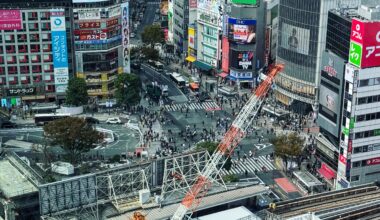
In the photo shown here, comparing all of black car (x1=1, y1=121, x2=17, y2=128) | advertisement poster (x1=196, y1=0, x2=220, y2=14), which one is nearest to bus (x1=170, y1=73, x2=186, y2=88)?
advertisement poster (x1=196, y1=0, x2=220, y2=14)

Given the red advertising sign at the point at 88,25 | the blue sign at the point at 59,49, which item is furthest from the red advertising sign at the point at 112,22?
the blue sign at the point at 59,49

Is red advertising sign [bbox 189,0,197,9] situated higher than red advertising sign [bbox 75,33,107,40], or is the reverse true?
red advertising sign [bbox 189,0,197,9]

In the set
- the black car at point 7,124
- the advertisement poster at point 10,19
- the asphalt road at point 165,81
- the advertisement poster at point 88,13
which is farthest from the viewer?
the asphalt road at point 165,81

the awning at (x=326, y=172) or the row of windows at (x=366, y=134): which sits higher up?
the row of windows at (x=366, y=134)

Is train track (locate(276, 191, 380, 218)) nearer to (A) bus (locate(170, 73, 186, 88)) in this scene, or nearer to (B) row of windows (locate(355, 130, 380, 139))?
(B) row of windows (locate(355, 130, 380, 139))

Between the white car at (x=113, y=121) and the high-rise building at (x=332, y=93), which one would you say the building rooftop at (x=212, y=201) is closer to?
the high-rise building at (x=332, y=93)

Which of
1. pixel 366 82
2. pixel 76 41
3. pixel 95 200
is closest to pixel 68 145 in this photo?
pixel 95 200

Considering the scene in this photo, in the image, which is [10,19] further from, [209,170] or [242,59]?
[209,170]
